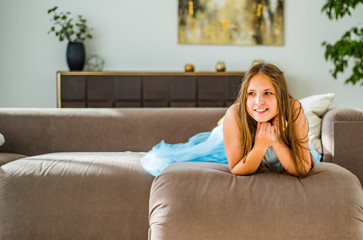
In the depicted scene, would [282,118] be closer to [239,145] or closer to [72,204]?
[239,145]

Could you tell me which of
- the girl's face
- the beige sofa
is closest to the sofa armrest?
the beige sofa

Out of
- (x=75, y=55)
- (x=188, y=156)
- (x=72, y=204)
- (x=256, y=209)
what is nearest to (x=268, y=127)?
(x=256, y=209)

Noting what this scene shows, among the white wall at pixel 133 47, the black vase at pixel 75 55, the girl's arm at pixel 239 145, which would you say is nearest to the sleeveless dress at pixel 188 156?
the girl's arm at pixel 239 145

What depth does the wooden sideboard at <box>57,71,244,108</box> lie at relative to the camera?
14.0ft

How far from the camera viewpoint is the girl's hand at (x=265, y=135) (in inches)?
49.8

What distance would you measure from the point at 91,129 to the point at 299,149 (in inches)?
57.8

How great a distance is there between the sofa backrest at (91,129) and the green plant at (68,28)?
2285 mm

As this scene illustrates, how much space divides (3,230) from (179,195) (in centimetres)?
89

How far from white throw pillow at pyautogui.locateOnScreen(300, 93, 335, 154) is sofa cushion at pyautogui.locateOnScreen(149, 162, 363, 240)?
796mm

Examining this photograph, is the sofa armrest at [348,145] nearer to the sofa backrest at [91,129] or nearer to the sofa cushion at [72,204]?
the sofa backrest at [91,129]

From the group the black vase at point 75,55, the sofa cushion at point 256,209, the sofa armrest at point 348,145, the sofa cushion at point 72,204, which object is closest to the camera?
the sofa cushion at point 256,209

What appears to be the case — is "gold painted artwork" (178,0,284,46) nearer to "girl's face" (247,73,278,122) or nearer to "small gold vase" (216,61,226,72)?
"small gold vase" (216,61,226,72)

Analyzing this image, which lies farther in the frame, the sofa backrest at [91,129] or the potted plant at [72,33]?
the potted plant at [72,33]

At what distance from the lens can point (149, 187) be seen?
5.36 feet
